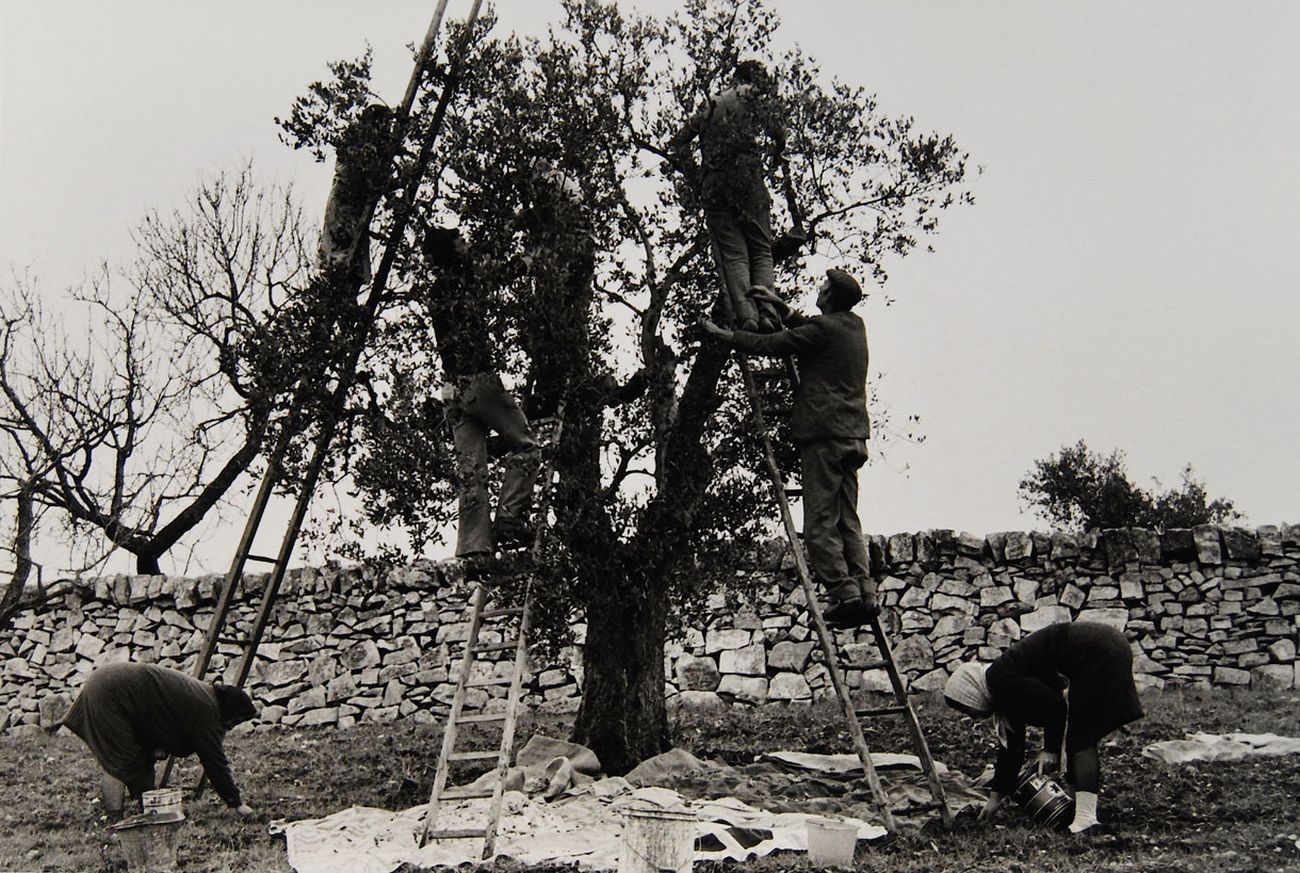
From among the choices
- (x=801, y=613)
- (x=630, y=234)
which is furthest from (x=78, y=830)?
(x=801, y=613)

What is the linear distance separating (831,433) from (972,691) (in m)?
2.16

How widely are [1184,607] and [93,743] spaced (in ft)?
38.4

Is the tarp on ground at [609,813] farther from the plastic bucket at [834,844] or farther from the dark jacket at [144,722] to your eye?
the dark jacket at [144,722]

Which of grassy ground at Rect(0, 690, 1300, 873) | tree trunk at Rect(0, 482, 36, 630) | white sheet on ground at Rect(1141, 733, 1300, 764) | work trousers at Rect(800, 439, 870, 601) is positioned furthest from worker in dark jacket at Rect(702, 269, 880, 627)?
tree trunk at Rect(0, 482, 36, 630)

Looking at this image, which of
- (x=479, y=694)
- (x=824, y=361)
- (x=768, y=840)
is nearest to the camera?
(x=768, y=840)

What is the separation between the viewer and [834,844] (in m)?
7.06

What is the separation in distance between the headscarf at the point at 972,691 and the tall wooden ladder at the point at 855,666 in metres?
0.35

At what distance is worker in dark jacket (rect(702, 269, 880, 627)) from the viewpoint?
8.41 m

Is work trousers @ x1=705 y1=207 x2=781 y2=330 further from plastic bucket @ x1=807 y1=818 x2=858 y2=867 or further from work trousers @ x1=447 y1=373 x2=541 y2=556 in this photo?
plastic bucket @ x1=807 y1=818 x2=858 y2=867

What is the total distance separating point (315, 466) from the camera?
9.15 m

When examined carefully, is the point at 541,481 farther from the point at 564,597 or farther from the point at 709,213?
the point at 709,213

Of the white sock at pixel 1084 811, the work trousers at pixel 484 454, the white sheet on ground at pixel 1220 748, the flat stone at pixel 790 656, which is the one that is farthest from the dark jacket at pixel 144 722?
the white sheet on ground at pixel 1220 748

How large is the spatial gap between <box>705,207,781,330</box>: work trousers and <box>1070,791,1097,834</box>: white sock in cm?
416

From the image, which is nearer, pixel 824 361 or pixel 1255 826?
pixel 1255 826
